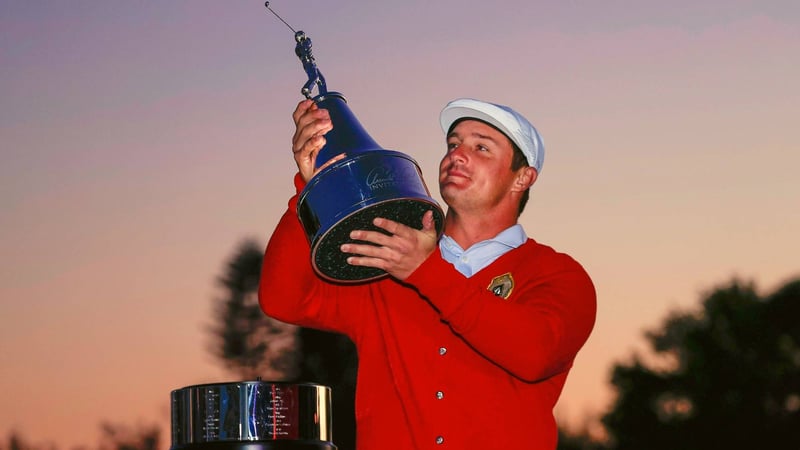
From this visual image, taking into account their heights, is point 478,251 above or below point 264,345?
below

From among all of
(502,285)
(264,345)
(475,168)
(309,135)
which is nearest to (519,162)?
(475,168)

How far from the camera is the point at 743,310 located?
43.5 meters

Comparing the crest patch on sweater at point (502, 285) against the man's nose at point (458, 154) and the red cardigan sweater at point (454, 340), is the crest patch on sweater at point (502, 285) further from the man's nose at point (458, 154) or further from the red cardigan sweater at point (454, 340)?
the man's nose at point (458, 154)

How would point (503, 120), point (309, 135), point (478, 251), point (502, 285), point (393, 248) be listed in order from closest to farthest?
point (393, 248) → point (309, 135) → point (502, 285) → point (478, 251) → point (503, 120)

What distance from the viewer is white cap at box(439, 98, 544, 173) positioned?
204 inches

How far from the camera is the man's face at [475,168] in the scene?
505 cm

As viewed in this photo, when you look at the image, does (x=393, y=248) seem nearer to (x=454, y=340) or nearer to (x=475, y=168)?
(x=454, y=340)

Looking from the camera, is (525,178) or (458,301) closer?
(458,301)

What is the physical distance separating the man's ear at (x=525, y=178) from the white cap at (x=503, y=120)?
28 millimetres

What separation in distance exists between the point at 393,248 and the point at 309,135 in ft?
2.19

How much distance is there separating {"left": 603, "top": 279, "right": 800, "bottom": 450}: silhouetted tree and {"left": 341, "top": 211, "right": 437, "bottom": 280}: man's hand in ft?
123

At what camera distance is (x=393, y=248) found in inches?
161

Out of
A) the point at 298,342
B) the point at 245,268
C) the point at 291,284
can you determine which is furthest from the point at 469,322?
the point at 245,268
